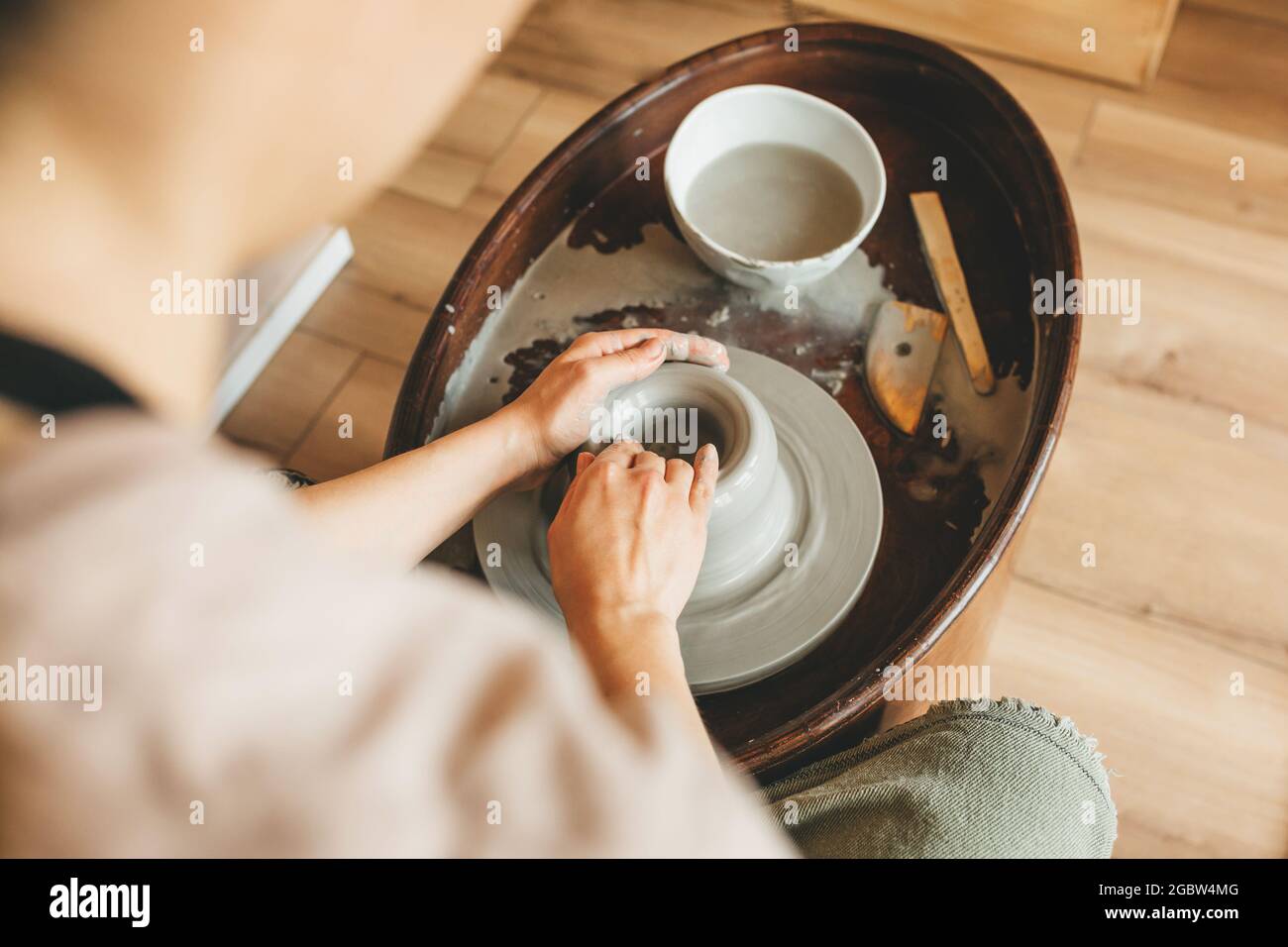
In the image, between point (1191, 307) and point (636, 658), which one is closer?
point (636, 658)

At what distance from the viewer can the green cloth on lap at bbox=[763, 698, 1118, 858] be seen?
25.9 inches

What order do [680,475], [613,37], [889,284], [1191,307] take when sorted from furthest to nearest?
[613,37] < [1191,307] < [889,284] < [680,475]

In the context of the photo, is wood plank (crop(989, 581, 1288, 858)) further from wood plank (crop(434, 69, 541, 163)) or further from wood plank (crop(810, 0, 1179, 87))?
wood plank (crop(434, 69, 541, 163))

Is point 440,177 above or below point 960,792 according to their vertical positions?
above

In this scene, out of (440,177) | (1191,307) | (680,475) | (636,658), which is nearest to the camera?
(636,658)

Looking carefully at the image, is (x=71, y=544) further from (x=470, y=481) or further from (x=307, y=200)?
(x=470, y=481)

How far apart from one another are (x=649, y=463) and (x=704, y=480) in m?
0.04

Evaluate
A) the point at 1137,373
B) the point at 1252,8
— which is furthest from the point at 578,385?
the point at 1252,8

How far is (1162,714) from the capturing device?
1.11 m

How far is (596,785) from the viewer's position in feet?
0.92

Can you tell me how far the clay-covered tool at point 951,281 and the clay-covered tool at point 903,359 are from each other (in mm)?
19

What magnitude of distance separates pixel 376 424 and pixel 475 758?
3.84 ft

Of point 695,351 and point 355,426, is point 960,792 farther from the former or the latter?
point 355,426

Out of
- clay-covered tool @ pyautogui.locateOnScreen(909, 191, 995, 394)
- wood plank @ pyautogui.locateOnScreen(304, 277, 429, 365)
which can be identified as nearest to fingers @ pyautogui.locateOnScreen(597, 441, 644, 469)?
clay-covered tool @ pyautogui.locateOnScreen(909, 191, 995, 394)
